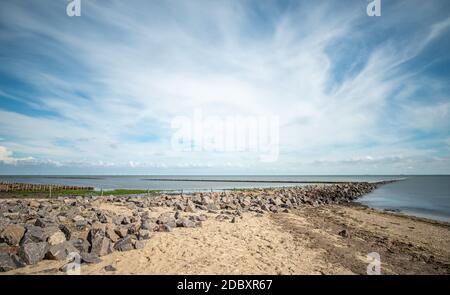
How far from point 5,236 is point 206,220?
8.10 meters

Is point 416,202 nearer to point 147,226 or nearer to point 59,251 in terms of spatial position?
point 147,226

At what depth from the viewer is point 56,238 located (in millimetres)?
8016

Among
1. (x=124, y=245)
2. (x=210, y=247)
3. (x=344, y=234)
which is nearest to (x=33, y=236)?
(x=124, y=245)

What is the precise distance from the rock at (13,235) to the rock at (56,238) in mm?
931

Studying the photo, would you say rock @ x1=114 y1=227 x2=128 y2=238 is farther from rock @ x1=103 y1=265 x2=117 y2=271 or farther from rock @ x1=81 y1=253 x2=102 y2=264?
rock @ x1=103 y1=265 x2=117 y2=271

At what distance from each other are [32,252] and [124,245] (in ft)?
7.99

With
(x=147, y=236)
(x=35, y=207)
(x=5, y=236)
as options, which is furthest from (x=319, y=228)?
(x=35, y=207)

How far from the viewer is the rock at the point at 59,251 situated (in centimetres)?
679

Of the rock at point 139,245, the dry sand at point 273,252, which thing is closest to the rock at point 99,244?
the dry sand at point 273,252

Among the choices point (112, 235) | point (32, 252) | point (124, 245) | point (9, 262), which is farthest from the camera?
point (112, 235)

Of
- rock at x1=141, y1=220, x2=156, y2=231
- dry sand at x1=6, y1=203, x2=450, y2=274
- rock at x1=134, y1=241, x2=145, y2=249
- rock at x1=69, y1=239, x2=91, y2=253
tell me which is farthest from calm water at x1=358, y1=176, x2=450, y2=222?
rock at x1=69, y1=239, x2=91, y2=253
